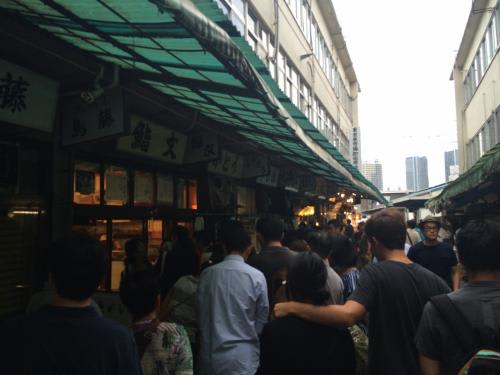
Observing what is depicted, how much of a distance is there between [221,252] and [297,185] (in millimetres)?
9623

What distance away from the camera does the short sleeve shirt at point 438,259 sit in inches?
262

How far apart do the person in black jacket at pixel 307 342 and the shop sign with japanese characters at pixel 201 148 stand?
5698 mm

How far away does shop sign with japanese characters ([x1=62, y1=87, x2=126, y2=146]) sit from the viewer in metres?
5.20

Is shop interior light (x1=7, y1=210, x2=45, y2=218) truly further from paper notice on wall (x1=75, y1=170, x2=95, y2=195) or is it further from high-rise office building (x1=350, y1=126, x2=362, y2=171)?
high-rise office building (x1=350, y1=126, x2=362, y2=171)

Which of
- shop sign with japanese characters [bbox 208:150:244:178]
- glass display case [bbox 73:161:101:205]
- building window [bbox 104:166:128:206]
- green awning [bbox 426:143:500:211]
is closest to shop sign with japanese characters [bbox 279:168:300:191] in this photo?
shop sign with japanese characters [bbox 208:150:244:178]

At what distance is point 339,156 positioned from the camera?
11609 mm

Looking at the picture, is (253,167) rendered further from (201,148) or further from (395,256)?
(395,256)

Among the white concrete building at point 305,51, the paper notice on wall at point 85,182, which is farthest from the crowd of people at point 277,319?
the white concrete building at point 305,51

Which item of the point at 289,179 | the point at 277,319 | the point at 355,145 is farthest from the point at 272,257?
the point at 355,145

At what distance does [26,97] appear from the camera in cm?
452

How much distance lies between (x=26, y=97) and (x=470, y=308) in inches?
177

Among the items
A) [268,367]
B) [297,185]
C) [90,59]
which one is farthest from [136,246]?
[297,185]

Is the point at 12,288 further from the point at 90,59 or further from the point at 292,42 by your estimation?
the point at 292,42

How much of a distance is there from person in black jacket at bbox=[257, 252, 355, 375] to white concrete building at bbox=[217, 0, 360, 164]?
837 centimetres
